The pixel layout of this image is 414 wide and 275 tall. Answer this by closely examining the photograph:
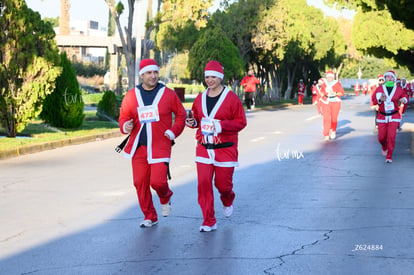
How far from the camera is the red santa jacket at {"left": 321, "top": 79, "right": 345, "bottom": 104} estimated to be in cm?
1995

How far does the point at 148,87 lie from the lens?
8.17 meters

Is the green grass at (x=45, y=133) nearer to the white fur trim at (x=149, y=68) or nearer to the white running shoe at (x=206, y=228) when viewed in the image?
the white fur trim at (x=149, y=68)

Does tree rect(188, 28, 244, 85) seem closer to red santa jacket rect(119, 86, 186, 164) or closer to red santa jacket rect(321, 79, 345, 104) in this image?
red santa jacket rect(321, 79, 345, 104)

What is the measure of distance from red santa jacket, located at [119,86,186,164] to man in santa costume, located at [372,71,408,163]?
7.68 m

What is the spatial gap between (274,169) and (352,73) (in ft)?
489

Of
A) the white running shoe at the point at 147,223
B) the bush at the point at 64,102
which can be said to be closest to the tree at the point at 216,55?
the bush at the point at 64,102

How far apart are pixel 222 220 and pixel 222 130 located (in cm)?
117

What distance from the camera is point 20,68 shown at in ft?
60.1

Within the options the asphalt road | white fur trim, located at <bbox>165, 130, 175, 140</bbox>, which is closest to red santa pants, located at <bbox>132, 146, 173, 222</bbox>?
white fur trim, located at <bbox>165, 130, 175, 140</bbox>

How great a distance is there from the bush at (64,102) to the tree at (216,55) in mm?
18389

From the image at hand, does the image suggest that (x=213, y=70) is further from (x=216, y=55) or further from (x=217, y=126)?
(x=216, y=55)

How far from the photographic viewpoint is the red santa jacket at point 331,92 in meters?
20.0

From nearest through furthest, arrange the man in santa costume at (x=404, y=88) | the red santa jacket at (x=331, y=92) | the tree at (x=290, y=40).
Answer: the man in santa costume at (x=404, y=88)
the red santa jacket at (x=331, y=92)
the tree at (x=290, y=40)

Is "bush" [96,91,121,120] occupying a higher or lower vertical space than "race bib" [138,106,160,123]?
lower
